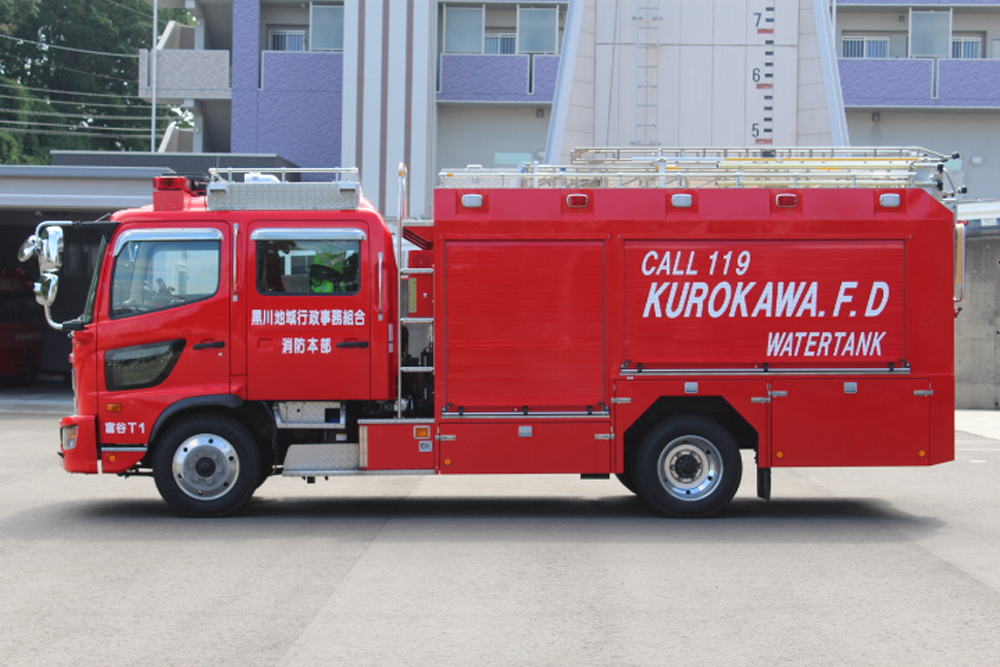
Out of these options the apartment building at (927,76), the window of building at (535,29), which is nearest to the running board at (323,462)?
the window of building at (535,29)

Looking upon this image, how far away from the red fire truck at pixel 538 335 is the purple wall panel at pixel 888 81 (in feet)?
67.2

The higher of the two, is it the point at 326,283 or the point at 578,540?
the point at 326,283

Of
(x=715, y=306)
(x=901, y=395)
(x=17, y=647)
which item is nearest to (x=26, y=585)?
(x=17, y=647)

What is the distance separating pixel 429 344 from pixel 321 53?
1981cm

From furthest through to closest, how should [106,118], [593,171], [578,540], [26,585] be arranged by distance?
[106,118]
[593,171]
[578,540]
[26,585]

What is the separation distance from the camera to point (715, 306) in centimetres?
1020

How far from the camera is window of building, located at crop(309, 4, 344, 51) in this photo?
94.7ft

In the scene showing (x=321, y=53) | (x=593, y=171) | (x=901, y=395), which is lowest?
(x=901, y=395)

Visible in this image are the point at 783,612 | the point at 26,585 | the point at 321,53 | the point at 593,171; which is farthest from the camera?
the point at 321,53

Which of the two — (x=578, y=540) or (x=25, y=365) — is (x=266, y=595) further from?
(x=25, y=365)

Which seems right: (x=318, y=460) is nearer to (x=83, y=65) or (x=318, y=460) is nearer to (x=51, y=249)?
(x=51, y=249)

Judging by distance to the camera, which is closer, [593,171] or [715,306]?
[715,306]

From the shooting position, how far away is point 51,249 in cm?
975

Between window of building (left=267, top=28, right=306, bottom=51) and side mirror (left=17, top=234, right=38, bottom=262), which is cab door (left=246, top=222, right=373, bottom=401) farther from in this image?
window of building (left=267, top=28, right=306, bottom=51)
